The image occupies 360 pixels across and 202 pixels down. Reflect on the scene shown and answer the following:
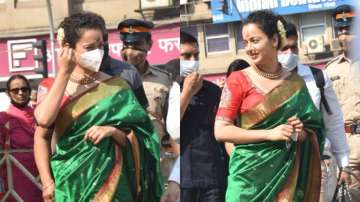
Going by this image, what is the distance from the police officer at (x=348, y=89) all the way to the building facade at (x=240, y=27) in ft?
0.12

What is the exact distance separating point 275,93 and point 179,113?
1.53 ft

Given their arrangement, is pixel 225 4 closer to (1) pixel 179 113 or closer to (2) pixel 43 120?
(1) pixel 179 113

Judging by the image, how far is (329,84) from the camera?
4.50m

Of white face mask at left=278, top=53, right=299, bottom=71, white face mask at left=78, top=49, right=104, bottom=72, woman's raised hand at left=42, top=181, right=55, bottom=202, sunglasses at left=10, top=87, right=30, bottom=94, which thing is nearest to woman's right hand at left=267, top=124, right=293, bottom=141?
white face mask at left=278, top=53, right=299, bottom=71

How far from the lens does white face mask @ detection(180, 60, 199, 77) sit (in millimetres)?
4766

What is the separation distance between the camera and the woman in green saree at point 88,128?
3990 millimetres

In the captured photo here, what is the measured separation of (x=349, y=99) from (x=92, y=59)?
1.30 m

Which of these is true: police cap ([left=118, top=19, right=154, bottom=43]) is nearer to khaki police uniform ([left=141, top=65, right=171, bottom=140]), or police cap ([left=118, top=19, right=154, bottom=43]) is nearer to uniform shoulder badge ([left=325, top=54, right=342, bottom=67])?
khaki police uniform ([left=141, top=65, right=171, bottom=140])

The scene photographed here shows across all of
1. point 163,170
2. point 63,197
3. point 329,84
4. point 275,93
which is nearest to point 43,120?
point 63,197

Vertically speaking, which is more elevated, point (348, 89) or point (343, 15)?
point (343, 15)

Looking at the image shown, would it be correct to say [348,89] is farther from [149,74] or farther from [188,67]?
[149,74]

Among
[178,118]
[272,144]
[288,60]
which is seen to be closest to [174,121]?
[178,118]

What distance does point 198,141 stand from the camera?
193 inches

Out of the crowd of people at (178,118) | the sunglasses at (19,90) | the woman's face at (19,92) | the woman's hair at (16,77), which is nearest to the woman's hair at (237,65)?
the crowd of people at (178,118)
